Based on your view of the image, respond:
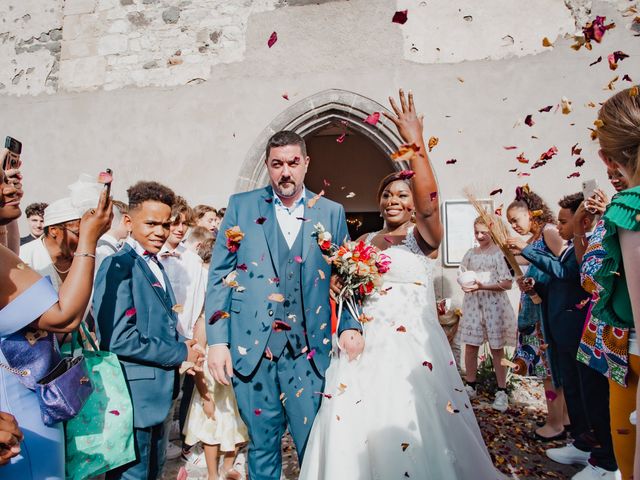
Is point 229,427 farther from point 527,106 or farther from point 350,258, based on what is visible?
point 527,106

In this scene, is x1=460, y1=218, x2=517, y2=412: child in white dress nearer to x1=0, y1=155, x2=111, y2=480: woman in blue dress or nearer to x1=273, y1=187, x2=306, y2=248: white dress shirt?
x1=273, y1=187, x2=306, y2=248: white dress shirt

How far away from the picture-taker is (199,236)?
4289mm

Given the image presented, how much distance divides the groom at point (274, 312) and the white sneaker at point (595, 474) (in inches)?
79.0

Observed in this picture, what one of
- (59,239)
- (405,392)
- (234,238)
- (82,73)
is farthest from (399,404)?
(82,73)

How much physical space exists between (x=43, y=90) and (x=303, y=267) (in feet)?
24.7

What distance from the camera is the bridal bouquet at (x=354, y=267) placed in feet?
7.91

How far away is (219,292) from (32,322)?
965 millimetres

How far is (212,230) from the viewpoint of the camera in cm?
477

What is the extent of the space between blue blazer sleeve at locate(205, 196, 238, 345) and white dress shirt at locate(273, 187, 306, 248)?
33 cm

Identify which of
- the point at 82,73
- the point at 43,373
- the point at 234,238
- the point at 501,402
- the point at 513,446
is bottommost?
the point at 513,446

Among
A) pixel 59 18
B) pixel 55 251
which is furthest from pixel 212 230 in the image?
pixel 59 18

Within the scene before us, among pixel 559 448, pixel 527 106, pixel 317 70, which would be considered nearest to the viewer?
pixel 559 448

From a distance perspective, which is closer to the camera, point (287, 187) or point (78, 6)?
point (287, 187)

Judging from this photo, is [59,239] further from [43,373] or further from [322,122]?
[322,122]
